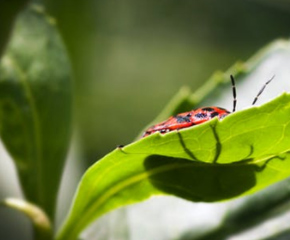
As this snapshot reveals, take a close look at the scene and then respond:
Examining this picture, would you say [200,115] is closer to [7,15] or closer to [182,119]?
[182,119]

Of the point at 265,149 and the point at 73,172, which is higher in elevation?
the point at 73,172

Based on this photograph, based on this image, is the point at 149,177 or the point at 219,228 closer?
the point at 149,177

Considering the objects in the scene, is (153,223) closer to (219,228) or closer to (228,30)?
(219,228)

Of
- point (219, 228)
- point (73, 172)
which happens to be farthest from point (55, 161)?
point (73, 172)

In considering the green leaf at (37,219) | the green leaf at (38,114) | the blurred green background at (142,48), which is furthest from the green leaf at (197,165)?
the blurred green background at (142,48)

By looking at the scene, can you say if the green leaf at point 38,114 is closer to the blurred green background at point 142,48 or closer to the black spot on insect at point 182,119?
the black spot on insect at point 182,119

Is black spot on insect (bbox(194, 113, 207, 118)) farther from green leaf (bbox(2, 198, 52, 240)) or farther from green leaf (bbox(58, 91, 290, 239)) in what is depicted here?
green leaf (bbox(2, 198, 52, 240))

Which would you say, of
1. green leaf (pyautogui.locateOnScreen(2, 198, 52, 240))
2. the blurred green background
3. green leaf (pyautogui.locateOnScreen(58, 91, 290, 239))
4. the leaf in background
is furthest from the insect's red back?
the blurred green background
